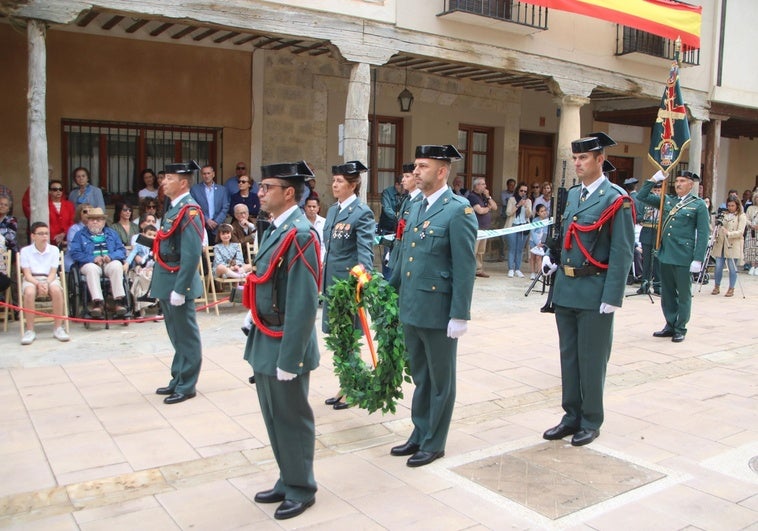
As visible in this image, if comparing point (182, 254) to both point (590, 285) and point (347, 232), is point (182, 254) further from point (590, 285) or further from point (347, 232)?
point (590, 285)

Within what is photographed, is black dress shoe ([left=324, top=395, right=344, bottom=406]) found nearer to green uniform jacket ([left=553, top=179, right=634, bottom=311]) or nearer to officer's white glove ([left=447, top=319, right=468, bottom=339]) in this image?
officer's white glove ([left=447, top=319, right=468, bottom=339])

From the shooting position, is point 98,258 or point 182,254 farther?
point 98,258

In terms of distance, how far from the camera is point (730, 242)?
12484 mm

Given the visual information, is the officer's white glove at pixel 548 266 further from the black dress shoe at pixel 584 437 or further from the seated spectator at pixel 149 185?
the seated spectator at pixel 149 185

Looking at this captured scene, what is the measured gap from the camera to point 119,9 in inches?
335

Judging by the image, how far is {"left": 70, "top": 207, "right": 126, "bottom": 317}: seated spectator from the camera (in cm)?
828

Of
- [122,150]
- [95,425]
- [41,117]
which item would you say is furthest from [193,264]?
[122,150]

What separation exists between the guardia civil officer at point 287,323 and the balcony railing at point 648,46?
12.1 meters

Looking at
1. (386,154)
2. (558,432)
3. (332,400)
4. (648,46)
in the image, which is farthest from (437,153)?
(648,46)

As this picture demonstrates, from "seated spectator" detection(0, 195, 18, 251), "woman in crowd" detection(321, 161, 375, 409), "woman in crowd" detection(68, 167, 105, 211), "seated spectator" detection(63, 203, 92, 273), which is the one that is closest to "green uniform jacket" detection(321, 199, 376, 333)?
"woman in crowd" detection(321, 161, 375, 409)

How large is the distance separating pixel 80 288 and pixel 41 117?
206cm

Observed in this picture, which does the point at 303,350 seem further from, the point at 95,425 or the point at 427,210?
the point at 95,425

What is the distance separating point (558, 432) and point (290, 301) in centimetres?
238

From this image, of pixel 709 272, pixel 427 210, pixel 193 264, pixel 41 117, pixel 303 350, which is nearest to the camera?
pixel 303 350
